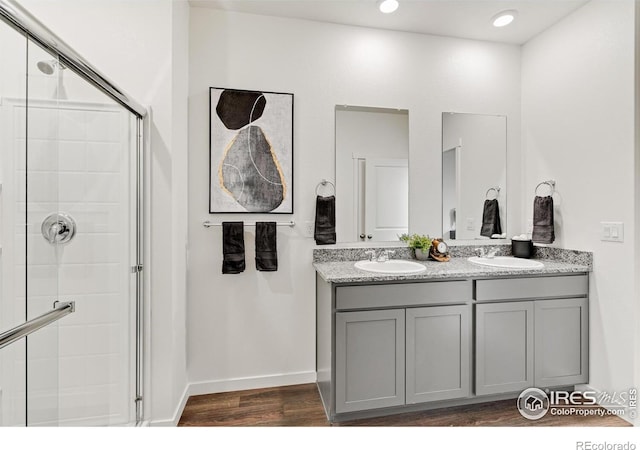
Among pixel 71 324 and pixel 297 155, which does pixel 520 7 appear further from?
pixel 71 324

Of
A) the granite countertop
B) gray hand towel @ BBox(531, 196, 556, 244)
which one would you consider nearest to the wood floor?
the granite countertop

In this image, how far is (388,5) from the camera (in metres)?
2.16

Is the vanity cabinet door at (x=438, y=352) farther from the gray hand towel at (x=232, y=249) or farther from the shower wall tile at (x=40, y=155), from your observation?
the shower wall tile at (x=40, y=155)

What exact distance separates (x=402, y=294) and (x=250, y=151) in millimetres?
1386

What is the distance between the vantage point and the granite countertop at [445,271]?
1844 millimetres

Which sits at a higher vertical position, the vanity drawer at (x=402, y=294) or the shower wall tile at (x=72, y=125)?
the shower wall tile at (x=72, y=125)

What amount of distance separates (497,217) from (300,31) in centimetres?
211

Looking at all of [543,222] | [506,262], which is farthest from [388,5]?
[506,262]

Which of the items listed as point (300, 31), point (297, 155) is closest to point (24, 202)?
point (297, 155)

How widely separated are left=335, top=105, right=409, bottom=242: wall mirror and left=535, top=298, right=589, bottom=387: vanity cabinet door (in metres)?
1.06

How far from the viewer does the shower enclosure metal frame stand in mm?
938

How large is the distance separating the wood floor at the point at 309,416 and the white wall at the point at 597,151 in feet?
1.84

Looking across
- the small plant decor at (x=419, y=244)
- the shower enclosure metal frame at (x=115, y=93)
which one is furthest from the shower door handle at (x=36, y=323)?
the small plant decor at (x=419, y=244)
